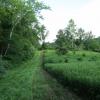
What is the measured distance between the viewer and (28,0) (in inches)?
1361

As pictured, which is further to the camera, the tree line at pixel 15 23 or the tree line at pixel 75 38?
the tree line at pixel 75 38

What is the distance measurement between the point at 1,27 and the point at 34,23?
7.27m

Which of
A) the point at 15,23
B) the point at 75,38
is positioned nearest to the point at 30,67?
the point at 15,23

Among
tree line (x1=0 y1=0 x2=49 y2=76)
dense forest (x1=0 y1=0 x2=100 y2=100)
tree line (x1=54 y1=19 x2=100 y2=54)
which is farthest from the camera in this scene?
tree line (x1=54 y1=19 x2=100 y2=54)

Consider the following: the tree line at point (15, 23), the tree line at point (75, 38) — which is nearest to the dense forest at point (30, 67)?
the tree line at point (15, 23)

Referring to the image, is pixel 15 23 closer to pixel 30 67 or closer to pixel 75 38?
pixel 30 67

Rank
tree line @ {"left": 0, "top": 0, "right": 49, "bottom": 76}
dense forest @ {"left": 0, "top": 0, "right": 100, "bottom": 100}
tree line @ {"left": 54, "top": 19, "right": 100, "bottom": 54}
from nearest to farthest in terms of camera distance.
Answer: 1. dense forest @ {"left": 0, "top": 0, "right": 100, "bottom": 100}
2. tree line @ {"left": 0, "top": 0, "right": 49, "bottom": 76}
3. tree line @ {"left": 54, "top": 19, "right": 100, "bottom": 54}

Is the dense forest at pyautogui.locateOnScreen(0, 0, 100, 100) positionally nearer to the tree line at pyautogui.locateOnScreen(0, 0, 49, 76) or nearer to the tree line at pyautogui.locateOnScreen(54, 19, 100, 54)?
the tree line at pyautogui.locateOnScreen(0, 0, 49, 76)

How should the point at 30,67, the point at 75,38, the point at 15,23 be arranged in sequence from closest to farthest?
the point at 30,67
the point at 15,23
the point at 75,38

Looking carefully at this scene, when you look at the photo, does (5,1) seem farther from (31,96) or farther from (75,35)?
(75,35)

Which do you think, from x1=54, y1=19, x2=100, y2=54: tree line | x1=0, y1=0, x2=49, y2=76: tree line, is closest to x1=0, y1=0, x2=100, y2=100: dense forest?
x1=0, y1=0, x2=49, y2=76: tree line

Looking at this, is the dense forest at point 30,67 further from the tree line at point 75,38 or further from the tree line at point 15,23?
the tree line at point 75,38

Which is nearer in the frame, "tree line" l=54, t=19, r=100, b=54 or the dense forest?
the dense forest

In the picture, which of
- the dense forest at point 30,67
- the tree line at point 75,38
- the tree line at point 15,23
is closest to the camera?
the dense forest at point 30,67
